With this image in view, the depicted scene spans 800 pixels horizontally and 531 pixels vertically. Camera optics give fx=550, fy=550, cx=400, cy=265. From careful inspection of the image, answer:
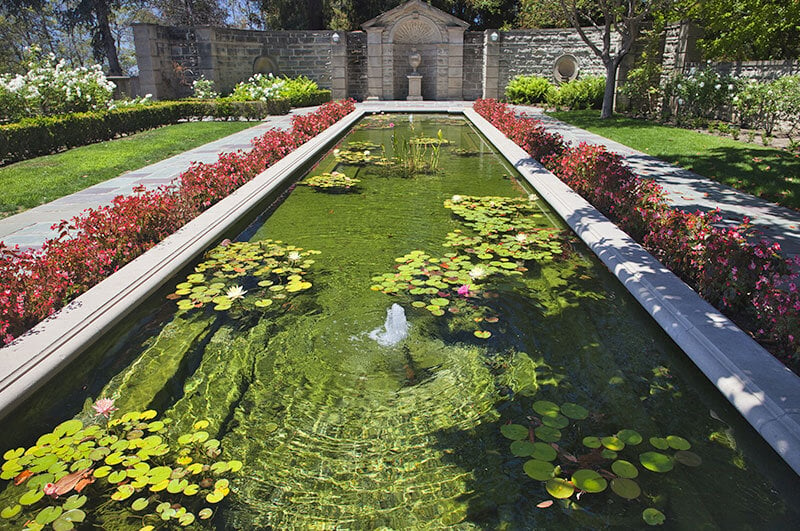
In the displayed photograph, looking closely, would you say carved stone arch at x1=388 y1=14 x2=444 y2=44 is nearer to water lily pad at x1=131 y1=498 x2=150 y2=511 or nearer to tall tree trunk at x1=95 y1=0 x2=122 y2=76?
tall tree trunk at x1=95 y1=0 x2=122 y2=76

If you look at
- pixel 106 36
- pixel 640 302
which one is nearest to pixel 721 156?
pixel 640 302

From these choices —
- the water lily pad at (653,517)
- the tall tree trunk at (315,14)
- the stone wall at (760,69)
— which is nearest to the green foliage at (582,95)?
the stone wall at (760,69)

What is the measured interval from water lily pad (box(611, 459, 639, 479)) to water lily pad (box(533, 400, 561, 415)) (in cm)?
43

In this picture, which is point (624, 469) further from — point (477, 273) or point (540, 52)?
point (540, 52)

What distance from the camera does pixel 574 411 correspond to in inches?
107

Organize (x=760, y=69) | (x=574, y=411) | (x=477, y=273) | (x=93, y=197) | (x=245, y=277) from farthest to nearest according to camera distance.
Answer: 1. (x=760, y=69)
2. (x=93, y=197)
3. (x=245, y=277)
4. (x=477, y=273)
5. (x=574, y=411)

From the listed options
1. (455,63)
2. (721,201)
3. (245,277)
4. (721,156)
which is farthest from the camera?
(455,63)

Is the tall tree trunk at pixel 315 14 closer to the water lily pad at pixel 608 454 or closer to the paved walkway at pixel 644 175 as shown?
the paved walkway at pixel 644 175

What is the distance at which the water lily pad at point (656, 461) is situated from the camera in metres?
2.31

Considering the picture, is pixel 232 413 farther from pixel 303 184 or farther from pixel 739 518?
pixel 303 184

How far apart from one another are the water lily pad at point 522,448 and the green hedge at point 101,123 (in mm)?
10510

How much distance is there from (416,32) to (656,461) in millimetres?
23716

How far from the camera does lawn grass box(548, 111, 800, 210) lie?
6.87 metres

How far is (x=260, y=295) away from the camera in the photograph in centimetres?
409
